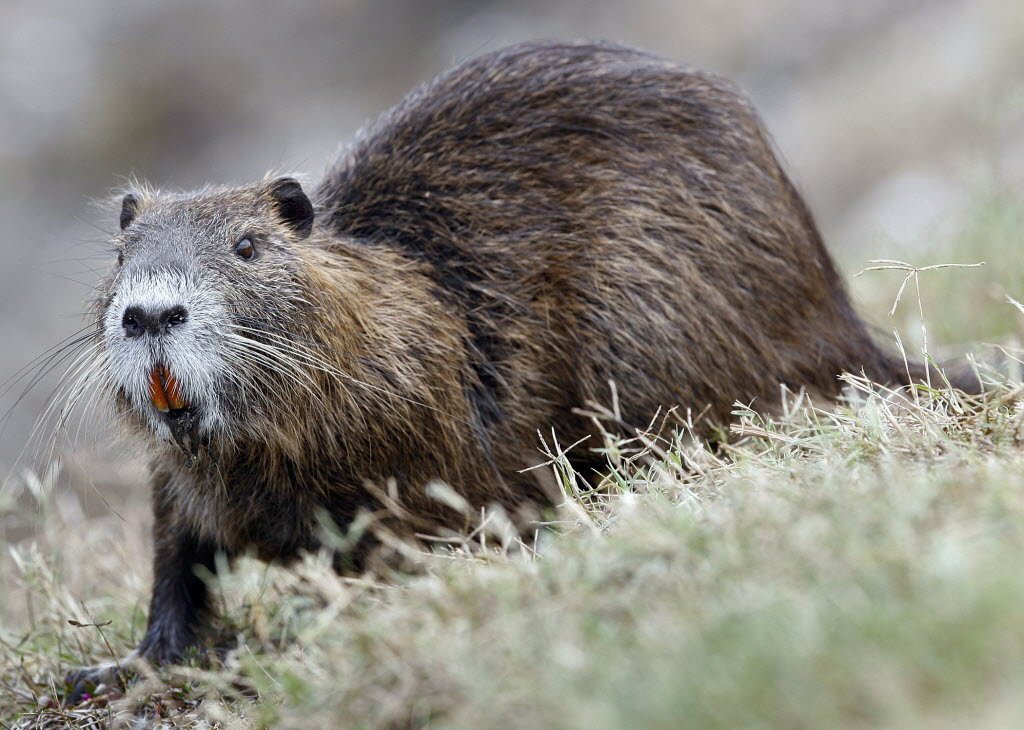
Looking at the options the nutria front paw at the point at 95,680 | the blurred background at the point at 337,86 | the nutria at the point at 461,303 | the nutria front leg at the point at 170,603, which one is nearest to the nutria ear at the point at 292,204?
the nutria at the point at 461,303

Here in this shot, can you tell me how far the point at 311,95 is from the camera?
1302cm

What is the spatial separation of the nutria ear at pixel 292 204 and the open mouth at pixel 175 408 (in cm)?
65

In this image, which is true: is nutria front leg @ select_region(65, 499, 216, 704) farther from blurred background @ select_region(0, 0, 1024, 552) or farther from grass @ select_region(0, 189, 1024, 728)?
blurred background @ select_region(0, 0, 1024, 552)

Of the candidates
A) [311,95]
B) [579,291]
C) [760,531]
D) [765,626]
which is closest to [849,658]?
[765,626]

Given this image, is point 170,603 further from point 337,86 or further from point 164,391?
point 337,86

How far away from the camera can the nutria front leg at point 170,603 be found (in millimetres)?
3377

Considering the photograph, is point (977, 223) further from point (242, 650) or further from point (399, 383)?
point (242, 650)

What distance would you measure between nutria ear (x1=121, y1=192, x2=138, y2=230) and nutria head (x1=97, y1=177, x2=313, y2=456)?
12 centimetres

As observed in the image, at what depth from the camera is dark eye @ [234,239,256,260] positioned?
3246 mm

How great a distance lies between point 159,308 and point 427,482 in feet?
3.00

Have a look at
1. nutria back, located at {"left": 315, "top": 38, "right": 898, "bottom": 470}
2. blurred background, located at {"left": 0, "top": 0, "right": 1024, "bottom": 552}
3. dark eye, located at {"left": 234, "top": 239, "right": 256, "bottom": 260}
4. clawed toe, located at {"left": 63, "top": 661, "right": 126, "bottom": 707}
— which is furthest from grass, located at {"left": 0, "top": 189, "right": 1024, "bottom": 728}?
blurred background, located at {"left": 0, "top": 0, "right": 1024, "bottom": 552}

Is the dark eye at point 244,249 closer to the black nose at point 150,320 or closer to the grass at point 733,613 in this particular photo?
the black nose at point 150,320

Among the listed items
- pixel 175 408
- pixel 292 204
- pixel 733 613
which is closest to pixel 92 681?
pixel 175 408

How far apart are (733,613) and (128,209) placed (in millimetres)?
2449
